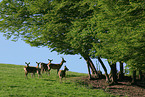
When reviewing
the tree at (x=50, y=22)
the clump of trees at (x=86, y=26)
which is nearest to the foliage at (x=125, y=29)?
the clump of trees at (x=86, y=26)

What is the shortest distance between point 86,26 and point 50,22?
3554 mm


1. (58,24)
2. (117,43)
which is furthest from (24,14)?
A: (117,43)

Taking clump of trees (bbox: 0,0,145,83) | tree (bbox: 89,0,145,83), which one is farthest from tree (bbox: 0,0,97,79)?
tree (bbox: 89,0,145,83)

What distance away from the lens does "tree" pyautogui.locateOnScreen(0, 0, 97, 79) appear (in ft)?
59.7

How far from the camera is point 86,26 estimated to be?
17.8 metres

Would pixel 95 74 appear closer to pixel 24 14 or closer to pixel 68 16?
pixel 68 16

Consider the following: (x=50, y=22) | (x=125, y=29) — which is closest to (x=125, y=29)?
(x=125, y=29)

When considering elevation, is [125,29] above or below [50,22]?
below

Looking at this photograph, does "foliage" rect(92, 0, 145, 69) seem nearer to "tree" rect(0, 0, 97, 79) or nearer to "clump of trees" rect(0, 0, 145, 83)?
"clump of trees" rect(0, 0, 145, 83)

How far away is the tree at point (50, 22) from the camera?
59.7ft

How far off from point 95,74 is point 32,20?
372 inches

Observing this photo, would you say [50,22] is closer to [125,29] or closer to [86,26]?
[86,26]

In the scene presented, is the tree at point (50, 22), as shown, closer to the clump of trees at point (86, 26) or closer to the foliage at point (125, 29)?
the clump of trees at point (86, 26)

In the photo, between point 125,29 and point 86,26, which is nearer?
point 125,29
